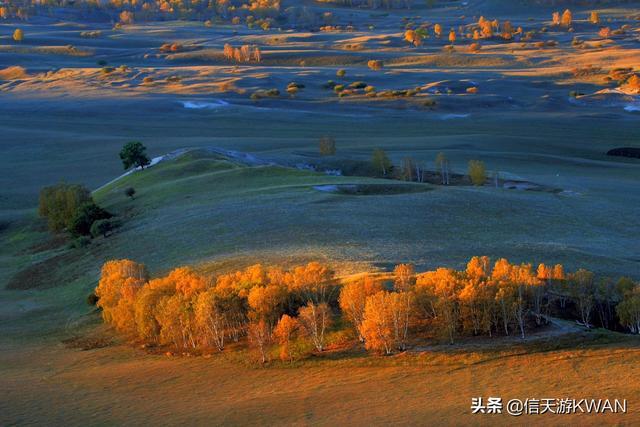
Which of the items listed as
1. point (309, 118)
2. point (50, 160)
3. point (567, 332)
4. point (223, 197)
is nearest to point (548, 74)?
point (309, 118)

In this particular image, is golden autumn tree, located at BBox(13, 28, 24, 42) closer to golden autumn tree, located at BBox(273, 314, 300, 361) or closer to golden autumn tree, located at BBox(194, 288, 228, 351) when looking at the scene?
golden autumn tree, located at BBox(194, 288, 228, 351)

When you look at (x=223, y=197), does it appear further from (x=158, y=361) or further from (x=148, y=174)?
(x=158, y=361)

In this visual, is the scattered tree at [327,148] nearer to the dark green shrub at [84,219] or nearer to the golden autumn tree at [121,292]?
the dark green shrub at [84,219]

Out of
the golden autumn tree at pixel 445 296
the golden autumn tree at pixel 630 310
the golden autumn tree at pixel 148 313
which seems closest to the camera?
the golden autumn tree at pixel 445 296

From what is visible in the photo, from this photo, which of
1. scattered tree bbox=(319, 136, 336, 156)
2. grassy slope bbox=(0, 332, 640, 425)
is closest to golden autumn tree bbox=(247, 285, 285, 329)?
grassy slope bbox=(0, 332, 640, 425)

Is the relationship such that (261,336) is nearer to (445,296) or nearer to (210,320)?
(210,320)

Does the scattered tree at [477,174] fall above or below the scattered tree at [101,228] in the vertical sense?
below

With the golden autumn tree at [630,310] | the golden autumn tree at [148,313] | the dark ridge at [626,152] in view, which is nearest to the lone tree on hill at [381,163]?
the dark ridge at [626,152]
